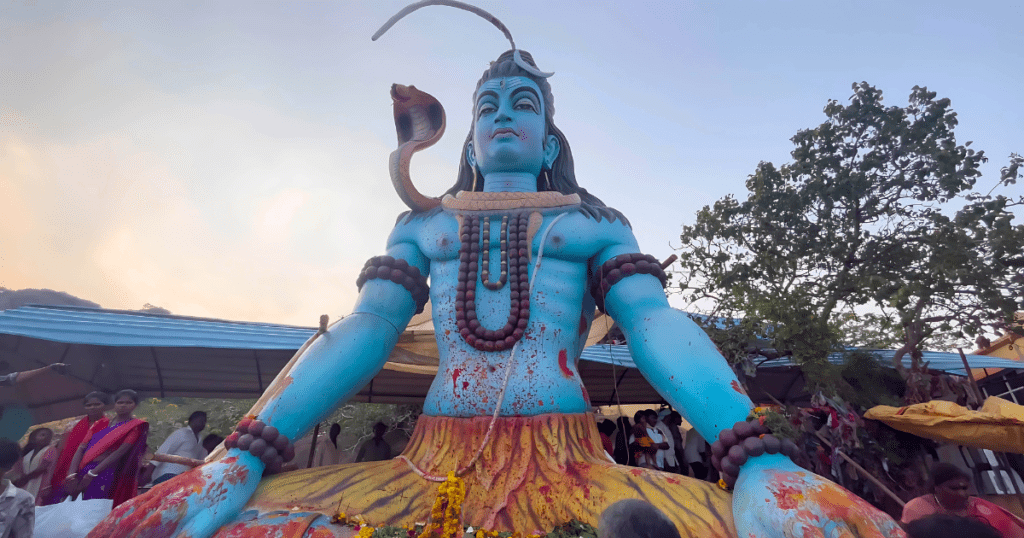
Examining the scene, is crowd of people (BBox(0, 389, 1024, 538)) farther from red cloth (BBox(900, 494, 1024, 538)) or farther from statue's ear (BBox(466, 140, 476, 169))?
statue's ear (BBox(466, 140, 476, 169))

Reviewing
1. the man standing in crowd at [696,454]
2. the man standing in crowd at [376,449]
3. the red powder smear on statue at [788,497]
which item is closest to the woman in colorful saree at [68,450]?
the man standing in crowd at [376,449]

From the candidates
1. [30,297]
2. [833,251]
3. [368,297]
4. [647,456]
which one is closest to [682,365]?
[368,297]

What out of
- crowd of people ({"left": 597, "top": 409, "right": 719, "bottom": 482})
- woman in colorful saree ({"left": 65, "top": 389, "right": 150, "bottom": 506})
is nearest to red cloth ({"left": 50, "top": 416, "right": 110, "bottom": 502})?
woman in colorful saree ({"left": 65, "top": 389, "right": 150, "bottom": 506})

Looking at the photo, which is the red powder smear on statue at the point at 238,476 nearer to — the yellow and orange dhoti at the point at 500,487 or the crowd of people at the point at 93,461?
the yellow and orange dhoti at the point at 500,487

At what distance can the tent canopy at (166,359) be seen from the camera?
3.99 metres

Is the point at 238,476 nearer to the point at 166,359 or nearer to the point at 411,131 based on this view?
the point at 411,131

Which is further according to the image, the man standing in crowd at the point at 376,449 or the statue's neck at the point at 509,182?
the man standing in crowd at the point at 376,449

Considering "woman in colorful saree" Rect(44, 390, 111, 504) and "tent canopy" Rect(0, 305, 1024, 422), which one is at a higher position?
"tent canopy" Rect(0, 305, 1024, 422)

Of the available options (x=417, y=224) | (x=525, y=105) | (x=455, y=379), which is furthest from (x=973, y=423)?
(x=417, y=224)

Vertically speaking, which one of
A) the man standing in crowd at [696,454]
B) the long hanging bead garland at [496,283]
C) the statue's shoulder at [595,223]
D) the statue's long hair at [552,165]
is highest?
the statue's long hair at [552,165]

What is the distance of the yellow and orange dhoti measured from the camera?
141 cm

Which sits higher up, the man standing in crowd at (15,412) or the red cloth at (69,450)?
the man standing in crowd at (15,412)

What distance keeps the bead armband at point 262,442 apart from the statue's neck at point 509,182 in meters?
1.34

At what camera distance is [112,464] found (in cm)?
301
